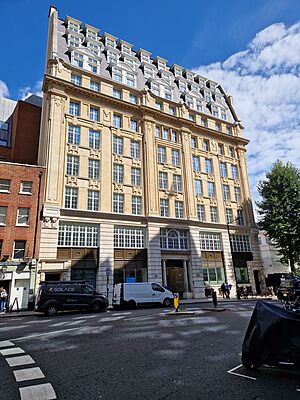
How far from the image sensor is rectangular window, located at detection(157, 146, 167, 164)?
33.7 metres

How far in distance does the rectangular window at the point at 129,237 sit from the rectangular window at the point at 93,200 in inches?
120

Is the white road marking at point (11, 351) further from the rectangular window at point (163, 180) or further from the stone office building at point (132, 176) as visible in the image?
the rectangular window at point (163, 180)

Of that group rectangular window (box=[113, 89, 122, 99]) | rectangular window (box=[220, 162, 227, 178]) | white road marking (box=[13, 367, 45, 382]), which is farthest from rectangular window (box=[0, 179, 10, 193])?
rectangular window (box=[220, 162, 227, 178])

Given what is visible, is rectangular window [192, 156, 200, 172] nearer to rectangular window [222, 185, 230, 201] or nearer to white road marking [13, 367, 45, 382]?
rectangular window [222, 185, 230, 201]

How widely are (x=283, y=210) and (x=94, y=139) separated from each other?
24.7 m

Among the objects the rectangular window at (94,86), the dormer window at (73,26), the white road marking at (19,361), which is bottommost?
the white road marking at (19,361)

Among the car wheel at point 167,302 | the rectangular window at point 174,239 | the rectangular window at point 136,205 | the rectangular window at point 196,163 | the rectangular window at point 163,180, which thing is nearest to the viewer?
the car wheel at point 167,302

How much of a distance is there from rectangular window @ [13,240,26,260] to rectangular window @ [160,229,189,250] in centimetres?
1401

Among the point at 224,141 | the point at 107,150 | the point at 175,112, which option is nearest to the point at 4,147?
the point at 107,150

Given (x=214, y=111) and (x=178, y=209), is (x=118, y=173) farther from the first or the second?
(x=214, y=111)

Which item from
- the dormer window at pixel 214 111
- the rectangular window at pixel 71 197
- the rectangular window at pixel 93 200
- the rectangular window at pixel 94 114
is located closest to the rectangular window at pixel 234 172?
the dormer window at pixel 214 111

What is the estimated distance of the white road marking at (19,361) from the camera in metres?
6.31

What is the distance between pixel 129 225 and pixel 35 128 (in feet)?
61.0

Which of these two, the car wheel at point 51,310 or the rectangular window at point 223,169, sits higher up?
the rectangular window at point 223,169
